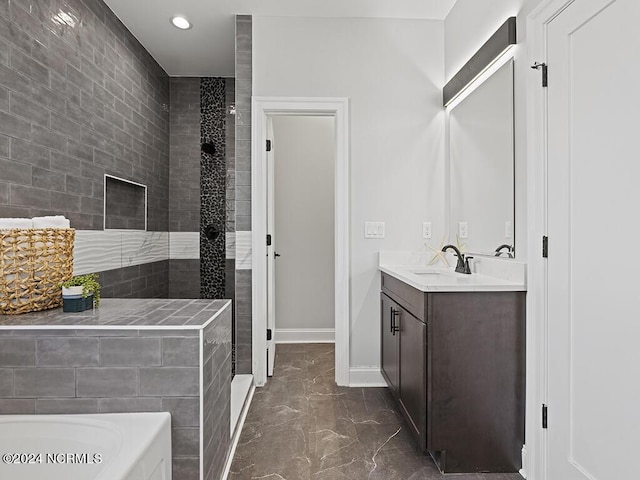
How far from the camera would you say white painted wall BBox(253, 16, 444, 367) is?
2971 millimetres

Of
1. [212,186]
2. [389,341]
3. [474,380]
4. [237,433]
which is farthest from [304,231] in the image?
[474,380]

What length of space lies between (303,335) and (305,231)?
3.57 ft

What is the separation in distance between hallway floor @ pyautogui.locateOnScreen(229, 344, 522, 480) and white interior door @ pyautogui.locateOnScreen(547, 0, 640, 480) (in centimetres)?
58

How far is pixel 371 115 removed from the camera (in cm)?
299

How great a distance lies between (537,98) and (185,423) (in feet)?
6.53

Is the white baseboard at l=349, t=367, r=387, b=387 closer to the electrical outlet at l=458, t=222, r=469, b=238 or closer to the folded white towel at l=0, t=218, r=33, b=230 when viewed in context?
the electrical outlet at l=458, t=222, r=469, b=238

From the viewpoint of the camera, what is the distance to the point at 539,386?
5.81 feet

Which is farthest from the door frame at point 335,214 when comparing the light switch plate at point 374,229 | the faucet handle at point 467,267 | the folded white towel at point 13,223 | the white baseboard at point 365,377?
the folded white towel at point 13,223

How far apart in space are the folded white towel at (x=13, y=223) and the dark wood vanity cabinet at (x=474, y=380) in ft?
5.80

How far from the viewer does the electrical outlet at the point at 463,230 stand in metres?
2.61

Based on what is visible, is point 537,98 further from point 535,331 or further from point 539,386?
point 539,386

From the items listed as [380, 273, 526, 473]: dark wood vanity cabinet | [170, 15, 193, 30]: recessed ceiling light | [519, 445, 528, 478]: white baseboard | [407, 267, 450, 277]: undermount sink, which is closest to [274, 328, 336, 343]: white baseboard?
[407, 267, 450, 277]: undermount sink

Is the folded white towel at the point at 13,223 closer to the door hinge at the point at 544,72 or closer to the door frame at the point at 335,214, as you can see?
the door frame at the point at 335,214

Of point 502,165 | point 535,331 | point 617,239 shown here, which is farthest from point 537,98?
point 535,331
